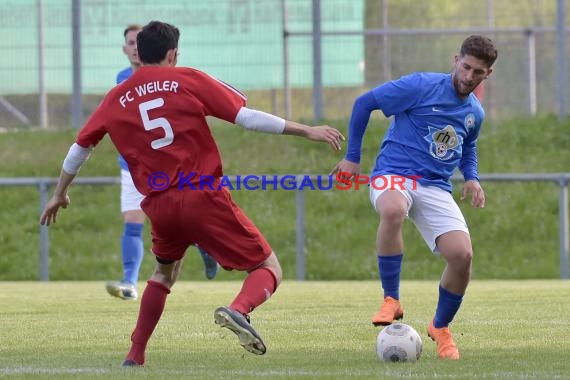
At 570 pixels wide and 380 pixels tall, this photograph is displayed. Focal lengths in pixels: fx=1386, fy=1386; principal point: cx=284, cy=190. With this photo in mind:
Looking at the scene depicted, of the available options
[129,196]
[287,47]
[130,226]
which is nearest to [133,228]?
[130,226]

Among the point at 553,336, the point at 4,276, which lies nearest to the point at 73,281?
the point at 4,276

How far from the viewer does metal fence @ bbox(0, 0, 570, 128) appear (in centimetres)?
1894

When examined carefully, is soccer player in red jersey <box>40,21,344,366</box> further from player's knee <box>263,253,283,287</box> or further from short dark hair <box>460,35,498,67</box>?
short dark hair <box>460,35,498,67</box>

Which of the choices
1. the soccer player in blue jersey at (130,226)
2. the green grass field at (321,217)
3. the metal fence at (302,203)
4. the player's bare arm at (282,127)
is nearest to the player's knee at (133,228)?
the soccer player in blue jersey at (130,226)

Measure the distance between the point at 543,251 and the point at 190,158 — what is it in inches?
428

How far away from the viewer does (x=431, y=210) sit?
25.3 ft

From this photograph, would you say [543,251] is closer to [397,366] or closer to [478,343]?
[478,343]

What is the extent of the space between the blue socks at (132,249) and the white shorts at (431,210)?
187 inches

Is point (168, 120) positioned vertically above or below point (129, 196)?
above

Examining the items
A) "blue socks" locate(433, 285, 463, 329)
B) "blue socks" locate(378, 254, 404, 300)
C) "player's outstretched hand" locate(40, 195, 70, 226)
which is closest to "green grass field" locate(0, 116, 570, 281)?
"blue socks" locate(378, 254, 404, 300)

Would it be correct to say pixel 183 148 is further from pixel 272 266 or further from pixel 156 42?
pixel 272 266

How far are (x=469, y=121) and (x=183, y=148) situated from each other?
79.2 inches

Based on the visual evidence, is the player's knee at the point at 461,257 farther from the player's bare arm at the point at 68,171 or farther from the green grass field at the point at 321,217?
the green grass field at the point at 321,217

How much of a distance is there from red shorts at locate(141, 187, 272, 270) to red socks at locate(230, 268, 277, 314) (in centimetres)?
6
